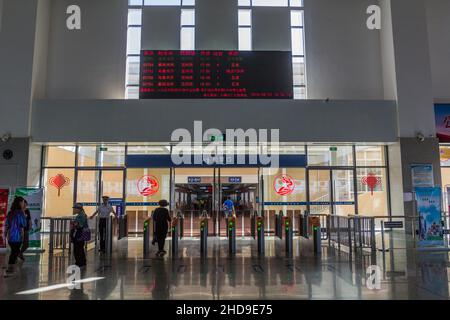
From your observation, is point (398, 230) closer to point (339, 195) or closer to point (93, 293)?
point (339, 195)

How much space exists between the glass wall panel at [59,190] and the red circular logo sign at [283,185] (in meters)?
7.55

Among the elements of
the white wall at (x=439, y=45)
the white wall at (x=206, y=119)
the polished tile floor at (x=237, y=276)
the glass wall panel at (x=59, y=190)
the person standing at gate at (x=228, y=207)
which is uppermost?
the white wall at (x=439, y=45)

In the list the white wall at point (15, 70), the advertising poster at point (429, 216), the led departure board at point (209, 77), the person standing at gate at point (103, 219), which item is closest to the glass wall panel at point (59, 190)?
the white wall at point (15, 70)

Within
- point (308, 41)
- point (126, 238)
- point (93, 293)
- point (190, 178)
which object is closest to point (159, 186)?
point (190, 178)

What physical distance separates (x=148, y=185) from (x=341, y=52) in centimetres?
883

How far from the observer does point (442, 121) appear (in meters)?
14.7

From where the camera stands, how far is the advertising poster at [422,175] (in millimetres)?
13438

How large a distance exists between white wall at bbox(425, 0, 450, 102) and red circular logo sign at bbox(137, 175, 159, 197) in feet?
36.1

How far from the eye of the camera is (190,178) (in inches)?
579

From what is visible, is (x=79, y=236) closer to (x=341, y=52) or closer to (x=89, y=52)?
(x=89, y=52)

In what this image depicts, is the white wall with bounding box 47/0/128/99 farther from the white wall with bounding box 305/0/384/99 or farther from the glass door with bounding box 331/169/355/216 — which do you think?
the glass door with bounding box 331/169/355/216

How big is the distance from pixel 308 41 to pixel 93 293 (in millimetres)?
12270

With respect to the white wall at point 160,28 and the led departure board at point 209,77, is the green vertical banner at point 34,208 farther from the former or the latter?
the white wall at point 160,28

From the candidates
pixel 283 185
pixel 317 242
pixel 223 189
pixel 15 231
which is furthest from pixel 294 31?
pixel 15 231
